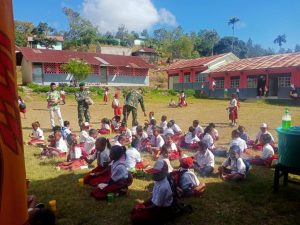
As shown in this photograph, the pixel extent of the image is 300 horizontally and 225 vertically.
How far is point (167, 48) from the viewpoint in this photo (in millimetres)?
67562

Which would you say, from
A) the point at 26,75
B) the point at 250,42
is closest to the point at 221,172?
the point at 26,75

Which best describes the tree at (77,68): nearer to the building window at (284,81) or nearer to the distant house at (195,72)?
the distant house at (195,72)

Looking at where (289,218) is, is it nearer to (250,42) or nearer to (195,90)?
(195,90)

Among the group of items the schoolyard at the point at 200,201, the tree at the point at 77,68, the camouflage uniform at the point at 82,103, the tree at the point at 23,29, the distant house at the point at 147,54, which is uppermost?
the tree at the point at 23,29

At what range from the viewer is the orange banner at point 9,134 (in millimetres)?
3010

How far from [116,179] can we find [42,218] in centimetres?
184

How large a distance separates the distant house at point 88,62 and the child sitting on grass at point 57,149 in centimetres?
2583

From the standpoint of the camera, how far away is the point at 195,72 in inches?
1543

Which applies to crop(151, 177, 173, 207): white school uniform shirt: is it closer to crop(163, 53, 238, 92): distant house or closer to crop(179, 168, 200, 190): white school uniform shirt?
crop(179, 168, 200, 190): white school uniform shirt

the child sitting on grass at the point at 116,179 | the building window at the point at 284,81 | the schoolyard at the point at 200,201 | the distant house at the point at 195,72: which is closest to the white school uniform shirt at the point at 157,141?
the schoolyard at the point at 200,201

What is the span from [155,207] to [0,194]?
2.66 meters

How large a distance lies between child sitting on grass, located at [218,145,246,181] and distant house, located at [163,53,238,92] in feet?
94.0

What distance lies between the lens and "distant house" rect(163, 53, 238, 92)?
37.3 m

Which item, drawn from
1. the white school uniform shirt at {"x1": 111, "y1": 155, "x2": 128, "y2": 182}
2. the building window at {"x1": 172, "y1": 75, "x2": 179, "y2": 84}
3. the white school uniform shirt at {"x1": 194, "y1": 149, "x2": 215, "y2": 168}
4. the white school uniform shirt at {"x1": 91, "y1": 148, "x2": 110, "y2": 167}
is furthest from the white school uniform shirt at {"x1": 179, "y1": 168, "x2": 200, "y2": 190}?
the building window at {"x1": 172, "y1": 75, "x2": 179, "y2": 84}
